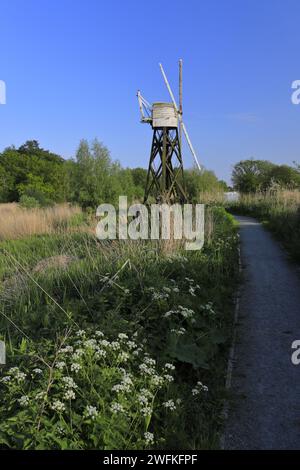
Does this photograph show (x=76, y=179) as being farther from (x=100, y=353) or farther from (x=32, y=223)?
(x=100, y=353)

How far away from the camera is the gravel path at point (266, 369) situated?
3.63m

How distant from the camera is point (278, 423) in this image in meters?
3.77

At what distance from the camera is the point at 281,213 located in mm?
19016

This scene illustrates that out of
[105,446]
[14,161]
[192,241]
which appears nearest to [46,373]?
[105,446]

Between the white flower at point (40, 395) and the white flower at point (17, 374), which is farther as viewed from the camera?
the white flower at point (17, 374)

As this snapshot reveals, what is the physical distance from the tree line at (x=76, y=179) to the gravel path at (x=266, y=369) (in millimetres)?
14129

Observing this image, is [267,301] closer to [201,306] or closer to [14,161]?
[201,306]

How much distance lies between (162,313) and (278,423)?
180 cm

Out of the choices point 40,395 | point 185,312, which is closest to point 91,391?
point 40,395

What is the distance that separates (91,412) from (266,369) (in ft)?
8.33

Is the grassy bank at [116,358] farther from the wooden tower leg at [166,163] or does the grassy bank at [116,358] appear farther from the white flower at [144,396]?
the wooden tower leg at [166,163]

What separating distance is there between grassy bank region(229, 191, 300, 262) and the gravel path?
11.3 ft

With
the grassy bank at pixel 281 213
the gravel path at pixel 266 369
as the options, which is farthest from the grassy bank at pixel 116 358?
the grassy bank at pixel 281 213
